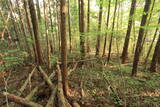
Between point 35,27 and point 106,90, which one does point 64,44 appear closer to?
point 106,90

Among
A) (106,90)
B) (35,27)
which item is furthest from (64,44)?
(35,27)

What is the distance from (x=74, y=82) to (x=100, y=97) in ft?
6.27

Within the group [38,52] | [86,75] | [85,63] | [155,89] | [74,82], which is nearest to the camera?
[155,89]

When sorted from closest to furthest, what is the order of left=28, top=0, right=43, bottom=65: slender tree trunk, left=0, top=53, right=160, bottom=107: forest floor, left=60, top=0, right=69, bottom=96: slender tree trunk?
left=60, top=0, right=69, bottom=96: slender tree trunk < left=0, top=53, right=160, bottom=107: forest floor < left=28, top=0, right=43, bottom=65: slender tree trunk

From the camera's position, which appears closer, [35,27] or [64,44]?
[64,44]

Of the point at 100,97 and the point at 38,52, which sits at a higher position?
the point at 38,52

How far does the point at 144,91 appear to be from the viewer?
557 centimetres

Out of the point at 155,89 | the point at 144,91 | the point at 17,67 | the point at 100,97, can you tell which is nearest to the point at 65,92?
the point at 100,97

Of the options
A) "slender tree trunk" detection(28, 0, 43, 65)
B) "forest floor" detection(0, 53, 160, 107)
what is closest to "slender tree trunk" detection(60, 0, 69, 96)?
"forest floor" detection(0, 53, 160, 107)

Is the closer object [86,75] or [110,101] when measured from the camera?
[110,101]

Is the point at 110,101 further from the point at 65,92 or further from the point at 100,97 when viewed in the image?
the point at 65,92

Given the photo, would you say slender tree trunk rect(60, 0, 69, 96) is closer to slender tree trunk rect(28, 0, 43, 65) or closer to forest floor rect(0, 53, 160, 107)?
forest floor rect(0, 53, 160, 107)

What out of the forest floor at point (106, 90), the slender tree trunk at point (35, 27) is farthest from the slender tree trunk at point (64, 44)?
the slender tree trunk at point (35, 27)

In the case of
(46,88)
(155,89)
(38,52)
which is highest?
(38,52)
